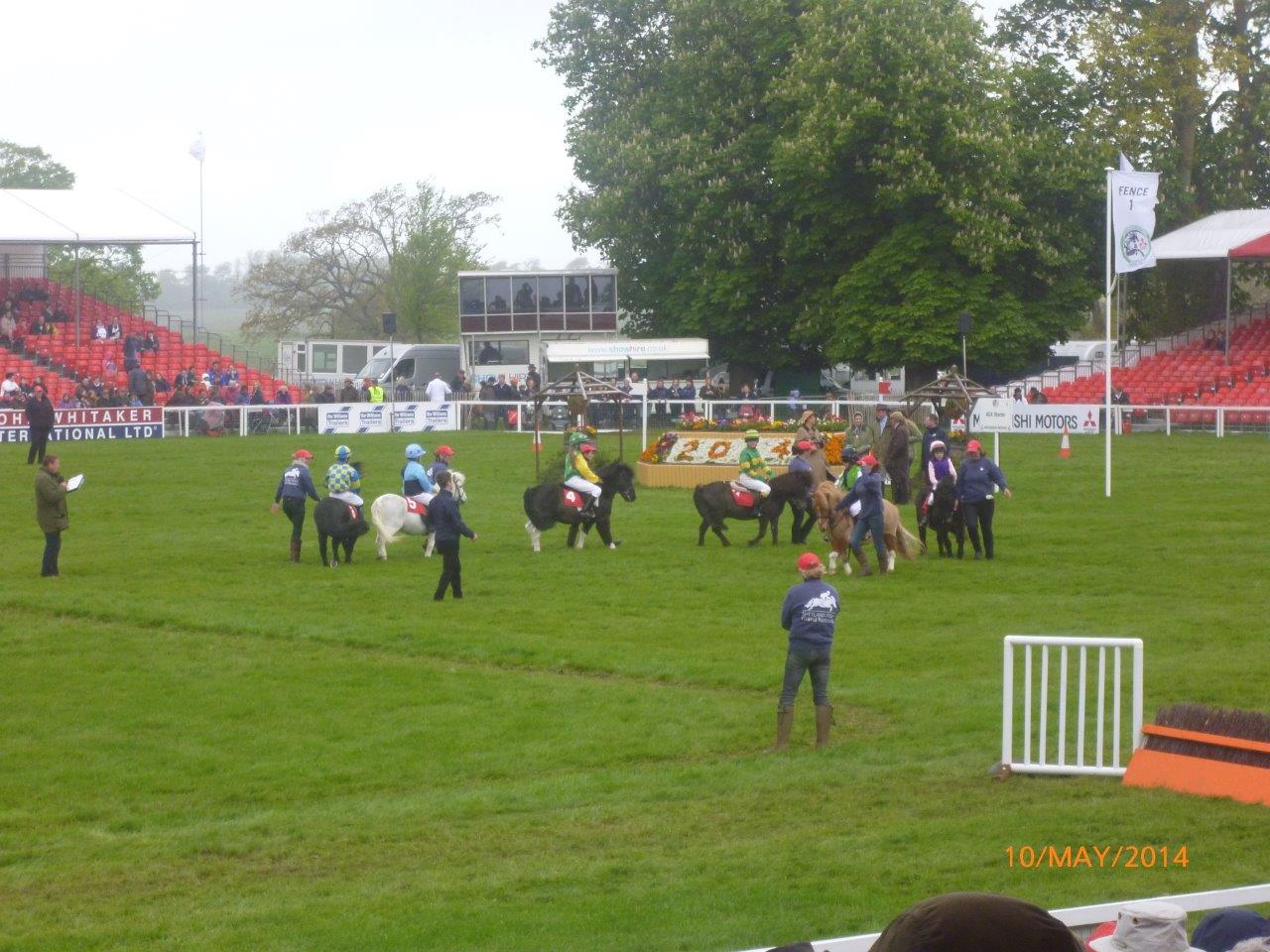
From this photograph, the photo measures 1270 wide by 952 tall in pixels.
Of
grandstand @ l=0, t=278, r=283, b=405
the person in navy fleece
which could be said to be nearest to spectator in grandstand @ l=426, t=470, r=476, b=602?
the person in navy fleece

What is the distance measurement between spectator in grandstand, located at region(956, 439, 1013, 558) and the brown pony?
1.16 meters

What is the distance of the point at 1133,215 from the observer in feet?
93.1

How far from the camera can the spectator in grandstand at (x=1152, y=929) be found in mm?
4520

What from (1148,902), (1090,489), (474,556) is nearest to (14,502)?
(474,556)

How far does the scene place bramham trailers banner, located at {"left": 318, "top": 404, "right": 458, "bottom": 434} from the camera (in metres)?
43.9

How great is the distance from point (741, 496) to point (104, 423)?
22916mm

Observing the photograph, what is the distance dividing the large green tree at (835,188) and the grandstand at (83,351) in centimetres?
1365

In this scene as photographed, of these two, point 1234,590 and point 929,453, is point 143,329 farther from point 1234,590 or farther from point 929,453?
point 1234,590

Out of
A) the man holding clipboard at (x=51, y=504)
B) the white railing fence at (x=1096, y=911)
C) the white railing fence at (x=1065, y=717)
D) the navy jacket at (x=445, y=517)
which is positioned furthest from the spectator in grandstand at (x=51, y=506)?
the white railing fence at (x=1096, y=911)

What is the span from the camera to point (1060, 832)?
10.1 m

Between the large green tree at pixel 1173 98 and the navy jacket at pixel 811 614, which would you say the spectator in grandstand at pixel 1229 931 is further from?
the large green tree at pixel 1173 98

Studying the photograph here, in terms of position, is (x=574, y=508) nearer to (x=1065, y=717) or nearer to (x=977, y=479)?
(x=977, y=479)

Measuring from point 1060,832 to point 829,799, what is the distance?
79.8 inches
